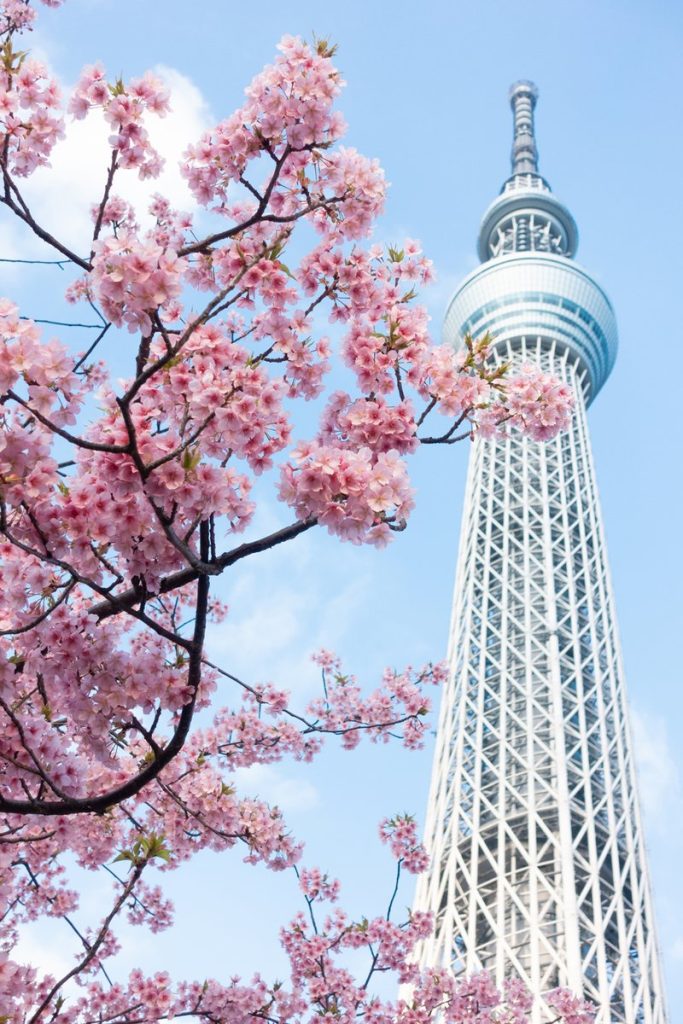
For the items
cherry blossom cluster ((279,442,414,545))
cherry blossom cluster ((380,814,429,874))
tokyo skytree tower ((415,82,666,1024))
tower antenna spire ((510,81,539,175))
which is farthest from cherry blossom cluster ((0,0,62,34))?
tower antenna spire ((510,81,539,175))

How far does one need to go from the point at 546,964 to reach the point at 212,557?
1417 inches

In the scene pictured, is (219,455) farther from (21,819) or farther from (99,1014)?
(99,1014)

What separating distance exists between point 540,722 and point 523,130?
52.6 m

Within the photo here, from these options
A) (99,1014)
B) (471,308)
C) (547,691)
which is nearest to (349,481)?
(99,1014)

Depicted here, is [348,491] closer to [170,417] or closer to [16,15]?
A: [170,417]

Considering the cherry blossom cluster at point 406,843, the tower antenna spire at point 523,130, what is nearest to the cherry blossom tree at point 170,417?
the cherry blossom cluster at point 406,843

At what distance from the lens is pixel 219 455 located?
422cm

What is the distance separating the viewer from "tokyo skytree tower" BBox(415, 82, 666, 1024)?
118ft

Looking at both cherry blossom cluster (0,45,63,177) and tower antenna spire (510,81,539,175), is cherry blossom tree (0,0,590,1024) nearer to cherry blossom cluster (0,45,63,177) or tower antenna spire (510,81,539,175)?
cherry blossom cluster (0,45,63,177)

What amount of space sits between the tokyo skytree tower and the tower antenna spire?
15.8 meters

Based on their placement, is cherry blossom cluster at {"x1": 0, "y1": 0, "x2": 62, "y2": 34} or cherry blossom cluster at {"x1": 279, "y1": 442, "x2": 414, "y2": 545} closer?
cherry blossom cluster at {"x1": 279, "y1": 442, "x2": 414, "y2": 545}

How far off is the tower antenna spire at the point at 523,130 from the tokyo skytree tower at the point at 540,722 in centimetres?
1584

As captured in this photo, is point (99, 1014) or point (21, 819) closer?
point (21, 819)

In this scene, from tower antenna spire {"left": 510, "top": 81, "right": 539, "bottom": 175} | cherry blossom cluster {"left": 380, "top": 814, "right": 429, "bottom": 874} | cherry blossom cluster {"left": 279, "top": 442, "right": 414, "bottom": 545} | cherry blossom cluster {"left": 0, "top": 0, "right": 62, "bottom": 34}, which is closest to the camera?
cherry blossom cluster {"left": 279, "top": 442, "right": 414, "bottom": 545}
